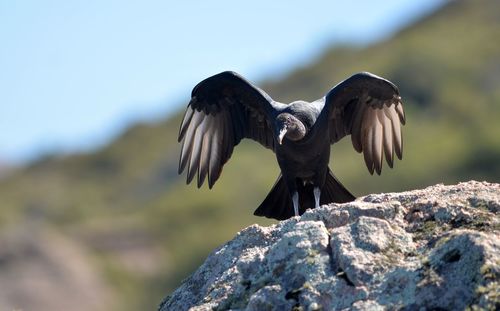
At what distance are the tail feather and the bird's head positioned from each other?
97 centimetres

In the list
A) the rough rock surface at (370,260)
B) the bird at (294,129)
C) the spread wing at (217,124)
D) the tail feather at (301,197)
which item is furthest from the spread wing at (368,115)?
the rough rock surface at (370,260)

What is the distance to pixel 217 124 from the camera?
15.9 metres

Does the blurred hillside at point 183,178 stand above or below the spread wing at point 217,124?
above

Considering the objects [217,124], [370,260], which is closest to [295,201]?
[217,124]

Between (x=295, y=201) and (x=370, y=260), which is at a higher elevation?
(x=295, y=201)

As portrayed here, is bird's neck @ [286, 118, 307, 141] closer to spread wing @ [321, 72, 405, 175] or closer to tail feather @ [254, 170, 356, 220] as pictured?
spread wing @ [321, 72, 405, 175]

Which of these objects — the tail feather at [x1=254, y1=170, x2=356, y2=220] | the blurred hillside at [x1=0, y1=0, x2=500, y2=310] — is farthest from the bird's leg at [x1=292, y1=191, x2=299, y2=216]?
the blurred hillside at [x1=0, y1=0, x2=500, y2=310]

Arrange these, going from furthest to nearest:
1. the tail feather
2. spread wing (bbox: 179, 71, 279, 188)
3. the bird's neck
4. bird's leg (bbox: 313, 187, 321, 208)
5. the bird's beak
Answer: spread wing (bbox: 179, 71, 279, 188) < the tail feather < bird's leg (bbox: 313, 187, 321, 208) < the bird's neck < the bird's beak

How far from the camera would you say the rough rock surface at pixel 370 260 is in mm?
9031

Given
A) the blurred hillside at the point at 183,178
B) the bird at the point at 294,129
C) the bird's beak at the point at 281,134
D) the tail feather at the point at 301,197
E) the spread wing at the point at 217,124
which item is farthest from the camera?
the blurred hillside at the point at 183,178

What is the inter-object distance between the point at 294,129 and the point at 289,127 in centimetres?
9

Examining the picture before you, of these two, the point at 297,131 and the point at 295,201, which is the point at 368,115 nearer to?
the point at 295,201

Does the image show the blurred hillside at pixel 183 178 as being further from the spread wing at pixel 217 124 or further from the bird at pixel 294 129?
the bird at pixel 294 129

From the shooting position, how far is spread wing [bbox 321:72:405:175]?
14672mm
